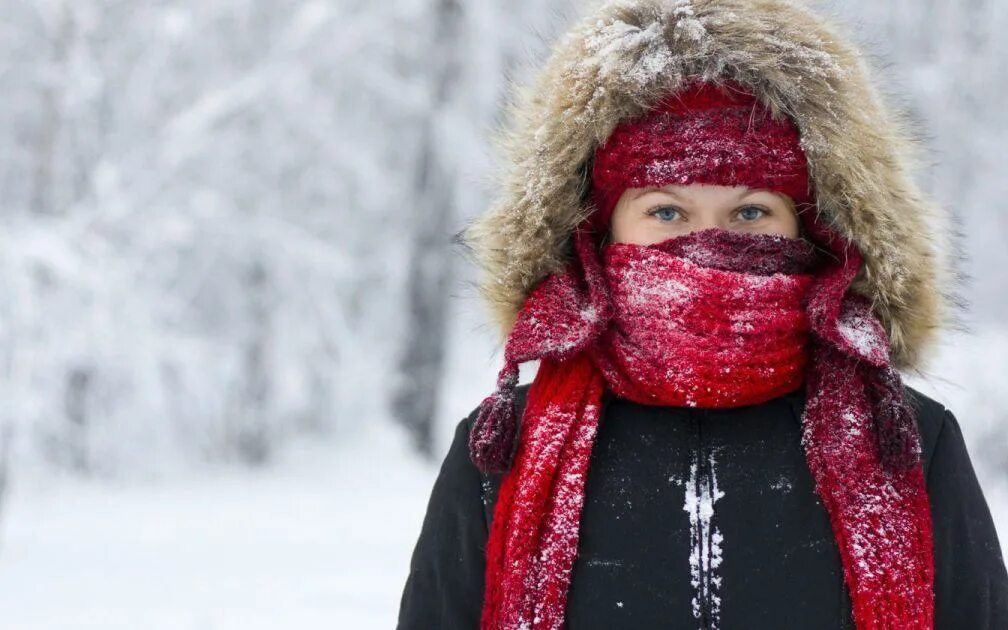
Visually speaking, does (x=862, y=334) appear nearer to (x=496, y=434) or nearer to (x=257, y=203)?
(x=496, y=434)

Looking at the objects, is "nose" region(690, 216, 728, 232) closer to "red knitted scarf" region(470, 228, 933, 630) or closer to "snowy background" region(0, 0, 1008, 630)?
"red knitted scarf" region(470, 228, 933, 630)

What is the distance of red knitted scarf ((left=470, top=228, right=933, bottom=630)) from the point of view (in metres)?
1.65

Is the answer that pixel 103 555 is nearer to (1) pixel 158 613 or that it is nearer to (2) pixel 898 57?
(1) pixel 158 613

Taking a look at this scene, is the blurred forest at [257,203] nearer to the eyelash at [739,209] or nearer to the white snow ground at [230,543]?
the white snow ground at [230,543]

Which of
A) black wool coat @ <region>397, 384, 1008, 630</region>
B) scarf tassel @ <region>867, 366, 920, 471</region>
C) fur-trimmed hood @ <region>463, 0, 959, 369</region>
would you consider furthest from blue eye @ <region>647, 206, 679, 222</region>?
scarf tassel @ <region>867, 366, 920, 471</region>

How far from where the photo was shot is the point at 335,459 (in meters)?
12.2

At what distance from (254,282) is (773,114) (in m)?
10.1

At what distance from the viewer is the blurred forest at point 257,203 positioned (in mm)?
6992

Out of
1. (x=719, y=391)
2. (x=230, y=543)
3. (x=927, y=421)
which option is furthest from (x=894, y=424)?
(x=230, y=543)

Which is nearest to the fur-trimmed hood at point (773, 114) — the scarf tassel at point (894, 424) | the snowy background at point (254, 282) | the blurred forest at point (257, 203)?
the scarf tassel at point (894, 424)

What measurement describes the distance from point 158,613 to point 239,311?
573cm

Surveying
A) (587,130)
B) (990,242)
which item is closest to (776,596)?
(587,130)

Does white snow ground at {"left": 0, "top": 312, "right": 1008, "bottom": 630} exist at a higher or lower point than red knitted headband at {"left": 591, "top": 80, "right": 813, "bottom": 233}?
lower

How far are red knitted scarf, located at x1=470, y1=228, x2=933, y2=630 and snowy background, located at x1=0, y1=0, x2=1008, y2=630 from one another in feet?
9.69
